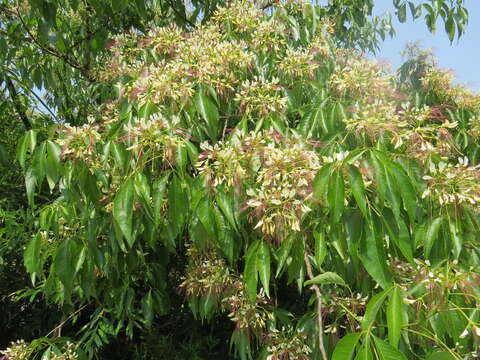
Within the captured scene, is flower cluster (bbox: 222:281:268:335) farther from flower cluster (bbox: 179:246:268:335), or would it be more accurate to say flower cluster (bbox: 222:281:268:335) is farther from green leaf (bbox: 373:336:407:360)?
green leaf (bbox: 373:336:407:360)

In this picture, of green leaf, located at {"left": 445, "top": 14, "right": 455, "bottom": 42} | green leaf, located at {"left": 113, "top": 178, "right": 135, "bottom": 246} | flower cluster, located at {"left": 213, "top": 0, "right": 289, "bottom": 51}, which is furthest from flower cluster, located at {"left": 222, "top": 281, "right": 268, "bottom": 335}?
green leaf, located at {"left": 445, "top": 14, "right": 455, "bottom": 42}

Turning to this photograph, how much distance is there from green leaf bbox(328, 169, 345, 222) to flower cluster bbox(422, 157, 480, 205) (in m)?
0.31

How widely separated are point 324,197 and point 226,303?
87 cm

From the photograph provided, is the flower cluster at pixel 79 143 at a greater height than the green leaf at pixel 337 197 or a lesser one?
greater

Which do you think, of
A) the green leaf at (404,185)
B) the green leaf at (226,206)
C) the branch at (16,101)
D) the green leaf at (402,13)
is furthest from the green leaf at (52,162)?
the green leaf at (402,13)

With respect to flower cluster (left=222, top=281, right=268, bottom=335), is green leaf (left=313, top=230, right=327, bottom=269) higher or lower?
higher

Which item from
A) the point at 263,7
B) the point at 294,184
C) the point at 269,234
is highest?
the point at 263,7

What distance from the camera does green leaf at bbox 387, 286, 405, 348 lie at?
36.0 inches

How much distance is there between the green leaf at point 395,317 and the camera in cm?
91

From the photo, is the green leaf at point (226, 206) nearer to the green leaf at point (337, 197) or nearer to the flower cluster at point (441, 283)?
the green leaf at point (337, 197)

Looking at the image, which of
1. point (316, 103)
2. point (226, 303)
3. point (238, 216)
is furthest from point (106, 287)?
point (316, 103)

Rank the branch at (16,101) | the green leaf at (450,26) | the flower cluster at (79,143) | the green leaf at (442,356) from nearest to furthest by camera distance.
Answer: the green leaf at (442,356), the flower cluster at (79,143), the green leaf at (450,26), the branch at (16,101)

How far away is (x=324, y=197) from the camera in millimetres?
1200

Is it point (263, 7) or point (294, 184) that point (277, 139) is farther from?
point (263, 7)
